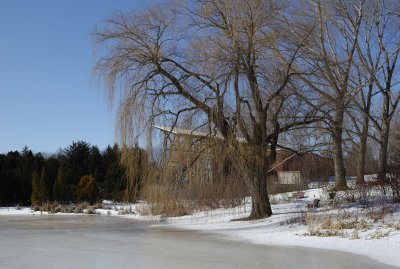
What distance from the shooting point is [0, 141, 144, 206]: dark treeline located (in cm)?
3628

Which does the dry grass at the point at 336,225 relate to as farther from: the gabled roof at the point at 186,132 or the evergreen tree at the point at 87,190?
the evergreen tree at the point at 87,190

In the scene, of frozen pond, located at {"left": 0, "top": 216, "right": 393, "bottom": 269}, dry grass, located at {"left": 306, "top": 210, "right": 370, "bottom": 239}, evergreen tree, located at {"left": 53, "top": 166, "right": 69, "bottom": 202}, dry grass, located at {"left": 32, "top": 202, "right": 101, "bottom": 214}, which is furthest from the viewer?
evergreen tree, located at {"left": 53, "top": 166, "right": 69, "bottom": 202}

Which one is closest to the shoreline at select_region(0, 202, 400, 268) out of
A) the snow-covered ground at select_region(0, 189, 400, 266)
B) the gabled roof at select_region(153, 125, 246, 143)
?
the snow-covered ground at select_region(0, 189, 400, 266)

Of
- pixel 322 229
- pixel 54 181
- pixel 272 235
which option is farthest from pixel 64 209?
pixel 322 229

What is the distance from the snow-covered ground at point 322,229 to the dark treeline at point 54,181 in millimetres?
16657

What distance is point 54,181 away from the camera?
124ft

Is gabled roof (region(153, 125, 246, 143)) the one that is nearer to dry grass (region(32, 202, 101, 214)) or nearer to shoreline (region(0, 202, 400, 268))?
shoreline (region(0, 202, 400, 268))

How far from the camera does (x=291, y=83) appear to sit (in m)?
17.7

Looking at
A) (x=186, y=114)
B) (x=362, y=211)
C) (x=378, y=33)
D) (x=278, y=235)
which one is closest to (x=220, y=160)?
(x=186, y=114)

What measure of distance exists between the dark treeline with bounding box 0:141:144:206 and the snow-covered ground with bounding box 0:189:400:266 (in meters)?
16.7

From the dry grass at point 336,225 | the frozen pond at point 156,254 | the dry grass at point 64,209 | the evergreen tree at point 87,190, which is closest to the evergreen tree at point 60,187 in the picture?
the evergreen tree at point 87,190

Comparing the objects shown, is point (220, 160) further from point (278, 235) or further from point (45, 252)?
point (45, 252)

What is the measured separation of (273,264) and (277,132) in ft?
28.9

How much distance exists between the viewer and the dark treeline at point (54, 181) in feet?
119
